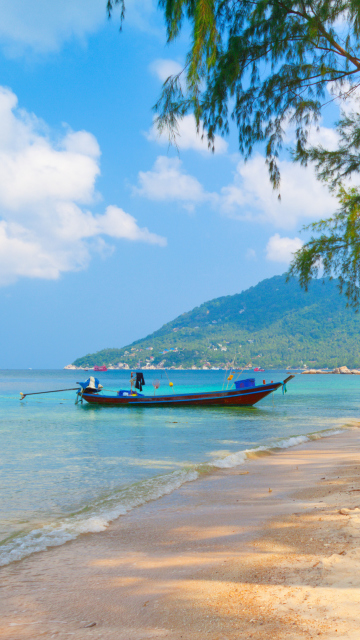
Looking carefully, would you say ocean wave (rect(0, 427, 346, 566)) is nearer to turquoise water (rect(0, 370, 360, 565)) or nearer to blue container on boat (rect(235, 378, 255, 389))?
turquoise water (rect(0, 370, 360, 565))

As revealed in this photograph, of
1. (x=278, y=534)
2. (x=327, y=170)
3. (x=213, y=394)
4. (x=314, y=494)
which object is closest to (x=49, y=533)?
(x=278, y=534)

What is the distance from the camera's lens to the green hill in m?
151

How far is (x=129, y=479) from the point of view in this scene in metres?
8.96

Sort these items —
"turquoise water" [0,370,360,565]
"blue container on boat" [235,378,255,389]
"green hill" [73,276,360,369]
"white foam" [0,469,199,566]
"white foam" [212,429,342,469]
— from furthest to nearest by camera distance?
"green hill" [73,276,360,369] → "blue container on boat" [235,378,255,389] → "white foam" [212,429,342,469] → "turquoise water" [0,370,360,565] → "white foam" [0,469,199,566]

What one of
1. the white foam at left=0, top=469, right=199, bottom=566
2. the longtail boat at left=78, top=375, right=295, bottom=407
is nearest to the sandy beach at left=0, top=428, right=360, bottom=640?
the white foam at left=0, top=469, right=199, bottom=566

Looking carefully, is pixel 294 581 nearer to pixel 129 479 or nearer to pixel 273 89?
pixel 129 479

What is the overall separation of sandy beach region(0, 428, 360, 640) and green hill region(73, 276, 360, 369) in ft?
446

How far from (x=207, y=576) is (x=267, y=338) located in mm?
165827

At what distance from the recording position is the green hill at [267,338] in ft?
497

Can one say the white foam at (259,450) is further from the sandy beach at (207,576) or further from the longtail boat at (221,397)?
the longtail boat at (221,397)

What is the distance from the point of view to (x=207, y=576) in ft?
10.7

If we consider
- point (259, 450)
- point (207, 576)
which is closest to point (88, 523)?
point (207, 576)

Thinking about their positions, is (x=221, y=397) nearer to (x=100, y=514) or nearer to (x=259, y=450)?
(x=259, y=450)

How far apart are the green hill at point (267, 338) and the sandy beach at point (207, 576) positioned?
136m
